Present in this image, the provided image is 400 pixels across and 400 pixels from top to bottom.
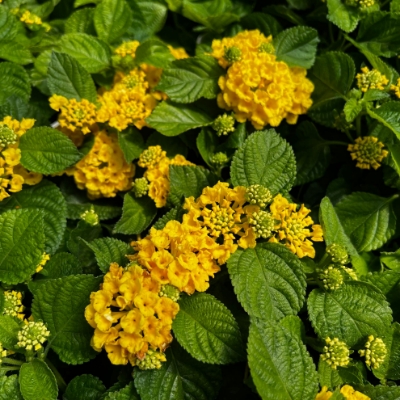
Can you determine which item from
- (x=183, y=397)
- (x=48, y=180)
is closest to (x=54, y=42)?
(x=48, y=180)

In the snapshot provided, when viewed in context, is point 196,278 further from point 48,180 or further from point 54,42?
point 54,42

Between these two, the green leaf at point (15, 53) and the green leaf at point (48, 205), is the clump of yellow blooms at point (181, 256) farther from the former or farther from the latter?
the green leaf at point (15, 53)

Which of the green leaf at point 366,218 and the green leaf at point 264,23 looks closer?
the green leaf at point 366,218

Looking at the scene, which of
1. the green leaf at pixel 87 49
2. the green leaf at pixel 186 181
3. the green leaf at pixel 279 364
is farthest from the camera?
the green leaf at pixel 87 49

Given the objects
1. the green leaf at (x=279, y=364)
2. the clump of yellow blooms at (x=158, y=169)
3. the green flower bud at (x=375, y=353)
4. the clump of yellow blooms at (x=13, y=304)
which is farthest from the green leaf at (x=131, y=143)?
the green flower bud at (x=375, y=353)

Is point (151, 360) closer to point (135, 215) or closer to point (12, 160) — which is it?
point (135, 215)

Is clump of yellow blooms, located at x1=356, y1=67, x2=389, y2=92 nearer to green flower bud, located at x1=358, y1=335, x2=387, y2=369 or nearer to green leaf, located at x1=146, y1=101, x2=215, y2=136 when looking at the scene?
green leaf, located at x1=146, y1=101, x2=215, y2=136

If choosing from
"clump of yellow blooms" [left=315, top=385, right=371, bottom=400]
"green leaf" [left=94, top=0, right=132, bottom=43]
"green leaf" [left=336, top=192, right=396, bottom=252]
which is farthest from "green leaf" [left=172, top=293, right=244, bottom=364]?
"green leaf" [left=94, top=0, right=132, bottom=43]

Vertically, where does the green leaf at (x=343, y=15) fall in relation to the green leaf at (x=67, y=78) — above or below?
above
